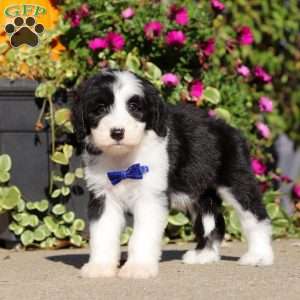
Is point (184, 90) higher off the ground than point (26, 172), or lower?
higher

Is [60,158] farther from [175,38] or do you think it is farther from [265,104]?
[265,104]

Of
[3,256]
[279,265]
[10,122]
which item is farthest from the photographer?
[10,122]

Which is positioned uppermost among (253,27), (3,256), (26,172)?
(253,27)

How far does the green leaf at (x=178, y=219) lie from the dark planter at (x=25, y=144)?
0.73 meters

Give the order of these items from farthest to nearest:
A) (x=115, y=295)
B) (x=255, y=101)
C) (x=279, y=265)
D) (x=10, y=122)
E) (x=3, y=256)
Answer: (x=255, y=101) → (x=10, y=122) → (x=3, y=256) → (x=279, y=265) → (x=115, y=295)

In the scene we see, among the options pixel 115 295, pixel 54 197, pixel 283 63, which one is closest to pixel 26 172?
pixel 54 197

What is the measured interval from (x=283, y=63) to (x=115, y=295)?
6.34 meters

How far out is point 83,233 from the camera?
27.7 ft

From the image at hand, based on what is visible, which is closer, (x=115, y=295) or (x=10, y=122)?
(x=115, y=295)

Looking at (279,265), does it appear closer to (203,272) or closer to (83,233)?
(203,272)

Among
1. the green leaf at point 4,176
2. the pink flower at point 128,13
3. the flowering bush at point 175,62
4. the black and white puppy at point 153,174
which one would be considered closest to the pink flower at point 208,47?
the flowering bush at point 175,62

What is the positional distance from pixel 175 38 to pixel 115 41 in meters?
0.50

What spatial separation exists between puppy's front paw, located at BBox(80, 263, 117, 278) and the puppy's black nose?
0.84 m

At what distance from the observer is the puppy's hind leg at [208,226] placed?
7.09m
